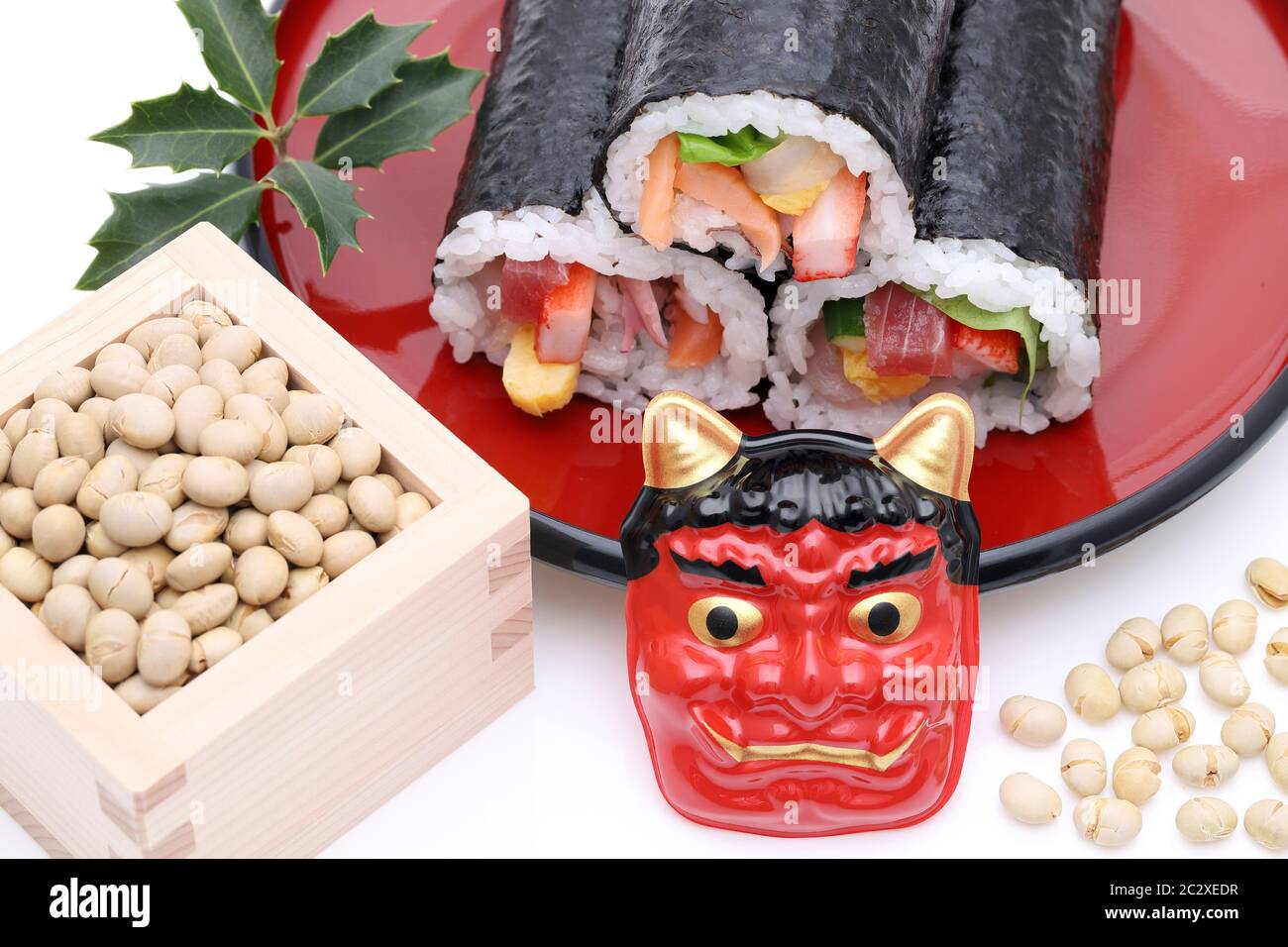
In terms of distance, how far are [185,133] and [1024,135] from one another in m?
1.17

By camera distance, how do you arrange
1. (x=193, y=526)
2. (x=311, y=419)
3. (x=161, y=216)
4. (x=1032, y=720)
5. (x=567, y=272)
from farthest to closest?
(x=161, y=216) < (x=567, y=272) < (x=1032, y=720) < (x=311, y=419) < (x=193, y=526)

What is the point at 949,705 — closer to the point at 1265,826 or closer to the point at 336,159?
the point at 1265,826

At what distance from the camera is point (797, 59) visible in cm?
248

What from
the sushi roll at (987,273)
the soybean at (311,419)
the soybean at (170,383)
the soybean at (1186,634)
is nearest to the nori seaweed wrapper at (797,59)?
the sushi roll at (987,273)

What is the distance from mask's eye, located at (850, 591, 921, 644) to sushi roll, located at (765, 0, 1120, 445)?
0.47 metres

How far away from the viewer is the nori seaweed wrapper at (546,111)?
2.72m

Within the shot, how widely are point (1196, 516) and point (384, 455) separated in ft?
3.92

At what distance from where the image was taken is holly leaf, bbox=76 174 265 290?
9.18 ft

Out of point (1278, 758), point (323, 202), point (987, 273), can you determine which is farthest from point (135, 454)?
point (1278, 758)

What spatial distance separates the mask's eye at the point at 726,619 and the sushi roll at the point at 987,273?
1.69ft

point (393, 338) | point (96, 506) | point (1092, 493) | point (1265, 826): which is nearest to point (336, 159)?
point (393, 338)

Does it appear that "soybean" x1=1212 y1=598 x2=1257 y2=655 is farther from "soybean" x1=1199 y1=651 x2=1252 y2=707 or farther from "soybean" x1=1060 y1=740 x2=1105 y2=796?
"soybean" x1=1060 y1=740 x2=1105 y2=796

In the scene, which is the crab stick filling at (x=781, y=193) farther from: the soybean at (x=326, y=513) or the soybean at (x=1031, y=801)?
the soybean at (x=1031, y=801)

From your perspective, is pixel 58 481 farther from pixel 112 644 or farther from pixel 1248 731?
pixel 1248 731
